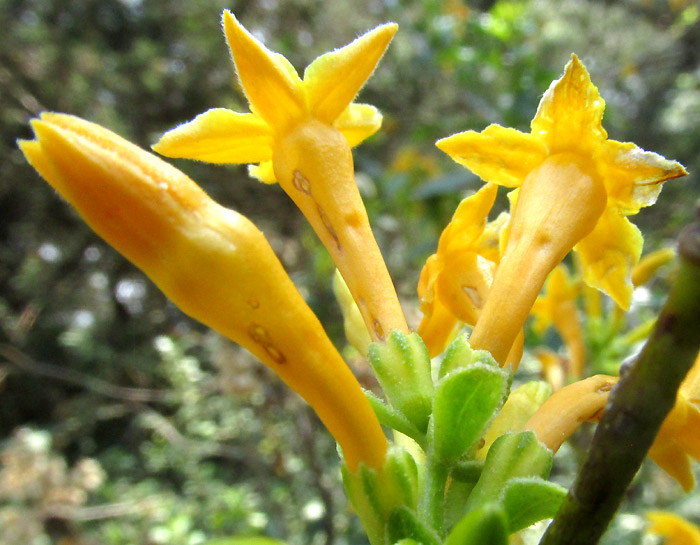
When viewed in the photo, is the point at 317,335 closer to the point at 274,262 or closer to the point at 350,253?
the point at 274,262

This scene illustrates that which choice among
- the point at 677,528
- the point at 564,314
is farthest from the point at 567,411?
the point at 564,314

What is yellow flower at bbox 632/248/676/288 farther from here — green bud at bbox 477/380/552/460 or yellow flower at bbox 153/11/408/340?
yellow flower at bbox 153/11/408/340

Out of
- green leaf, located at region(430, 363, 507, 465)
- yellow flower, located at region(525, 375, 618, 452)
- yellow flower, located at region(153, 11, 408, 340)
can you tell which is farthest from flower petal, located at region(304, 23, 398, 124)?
yellow flower, located at region(525, 375, 618, 452)

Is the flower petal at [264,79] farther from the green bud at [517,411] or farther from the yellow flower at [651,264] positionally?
the yellow flower at [651,264]

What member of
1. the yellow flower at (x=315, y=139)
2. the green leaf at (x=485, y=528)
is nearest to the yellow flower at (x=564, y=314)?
Answer: the yellow flower at (x=315, y=139)

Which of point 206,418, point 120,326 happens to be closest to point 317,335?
point 206,418

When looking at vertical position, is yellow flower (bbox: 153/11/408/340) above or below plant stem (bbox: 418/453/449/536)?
above
